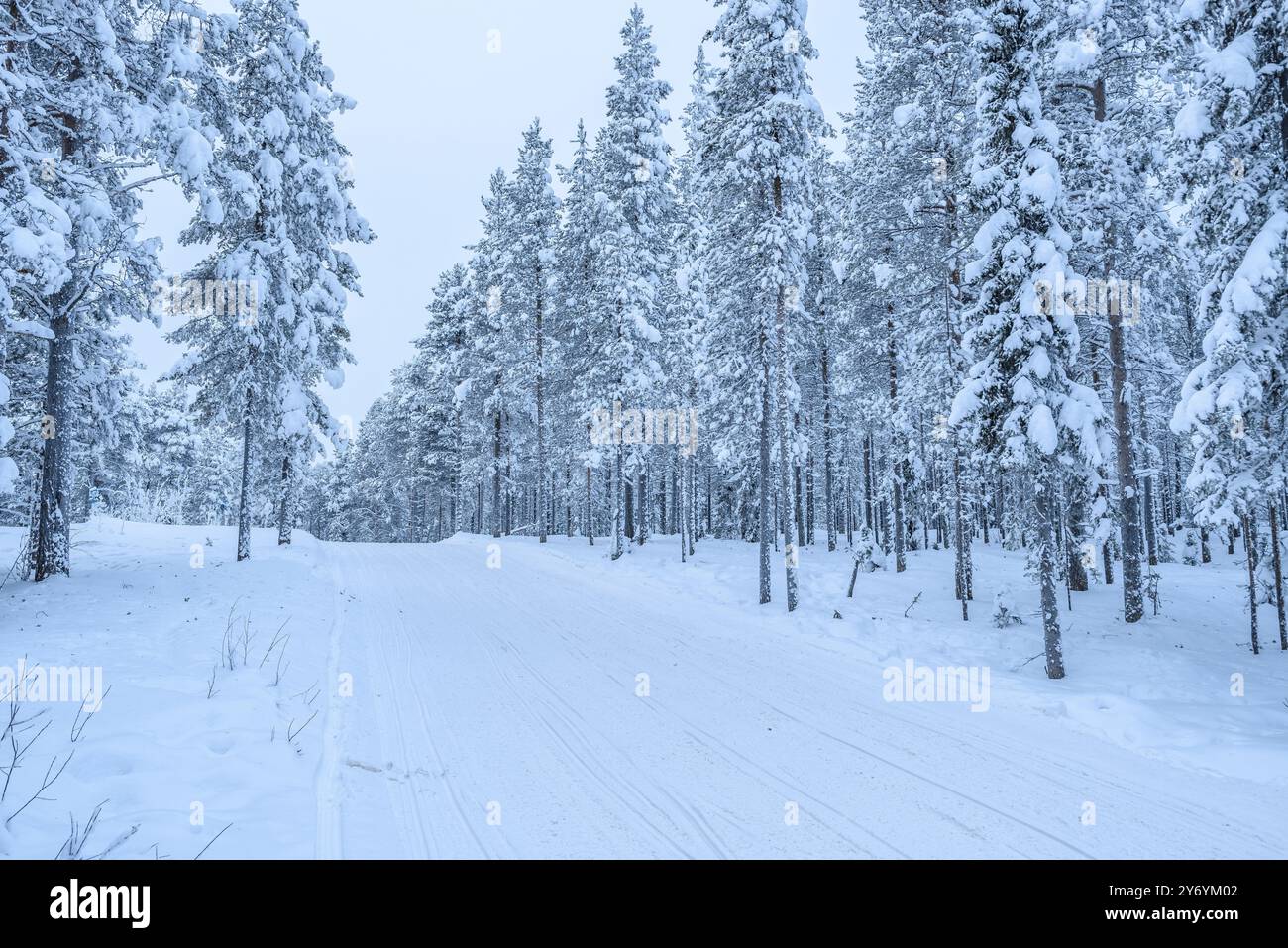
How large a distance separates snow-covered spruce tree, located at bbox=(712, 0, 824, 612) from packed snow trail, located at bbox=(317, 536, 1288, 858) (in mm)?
7150

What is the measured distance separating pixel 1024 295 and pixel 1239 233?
320 cm

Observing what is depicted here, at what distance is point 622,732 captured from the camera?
764 centimetres

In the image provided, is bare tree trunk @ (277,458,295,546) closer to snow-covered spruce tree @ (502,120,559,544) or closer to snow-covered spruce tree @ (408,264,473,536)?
snow-covered spruce tree @ (502,120,559,544)

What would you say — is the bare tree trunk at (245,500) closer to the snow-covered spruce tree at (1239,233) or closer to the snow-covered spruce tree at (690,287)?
the snow-covered spruce tree at (690,287)

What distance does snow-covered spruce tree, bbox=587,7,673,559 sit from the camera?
25406 mm

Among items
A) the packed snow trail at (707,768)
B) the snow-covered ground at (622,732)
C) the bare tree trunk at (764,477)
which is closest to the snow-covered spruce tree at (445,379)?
the bare tree trunk at (764,477)

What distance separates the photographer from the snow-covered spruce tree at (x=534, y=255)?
31.8 metres

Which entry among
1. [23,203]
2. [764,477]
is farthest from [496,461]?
[23,203]

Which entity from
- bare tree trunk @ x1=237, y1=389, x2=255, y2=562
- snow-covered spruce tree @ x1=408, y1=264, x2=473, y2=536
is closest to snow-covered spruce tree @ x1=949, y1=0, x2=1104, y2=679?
bare tree trunk @ x1=237, y1=389, x2=255, y2=562

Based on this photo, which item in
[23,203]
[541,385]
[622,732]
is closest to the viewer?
[622,732]

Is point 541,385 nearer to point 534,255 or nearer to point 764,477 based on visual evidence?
point 534,255

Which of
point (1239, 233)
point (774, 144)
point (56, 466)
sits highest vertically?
point (774, 144)

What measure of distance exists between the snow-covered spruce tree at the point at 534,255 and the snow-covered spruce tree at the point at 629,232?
566 centimetres
